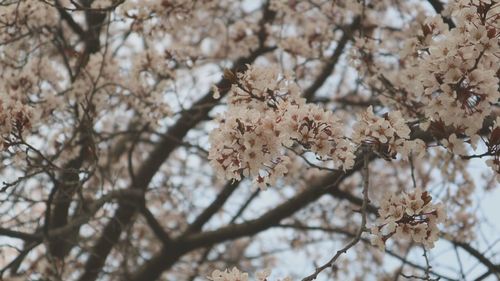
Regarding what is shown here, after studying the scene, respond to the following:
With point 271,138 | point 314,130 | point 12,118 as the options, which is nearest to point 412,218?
point 314,130

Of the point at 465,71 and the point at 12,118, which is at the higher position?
the point at 12,118

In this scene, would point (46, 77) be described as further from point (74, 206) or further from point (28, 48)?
point (74, 206)

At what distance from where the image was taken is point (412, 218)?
96.1 inches

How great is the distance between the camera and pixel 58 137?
4.65 meters

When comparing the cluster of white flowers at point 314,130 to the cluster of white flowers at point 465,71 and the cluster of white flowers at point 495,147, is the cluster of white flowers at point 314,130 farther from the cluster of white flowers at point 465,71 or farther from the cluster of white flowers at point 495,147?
the cluster of white flowers at point 495,147

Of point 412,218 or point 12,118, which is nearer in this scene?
point 412,218

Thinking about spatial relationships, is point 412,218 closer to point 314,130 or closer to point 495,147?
point 495,147

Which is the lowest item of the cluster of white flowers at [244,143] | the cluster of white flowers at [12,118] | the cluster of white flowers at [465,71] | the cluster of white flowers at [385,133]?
the cluster of white flowers at [244,143]

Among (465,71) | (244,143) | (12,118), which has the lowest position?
(244,143)

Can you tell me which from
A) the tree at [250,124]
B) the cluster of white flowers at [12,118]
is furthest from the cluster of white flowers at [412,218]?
the cluster of white flowers at [12,118]

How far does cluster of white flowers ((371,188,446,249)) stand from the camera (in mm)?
2424

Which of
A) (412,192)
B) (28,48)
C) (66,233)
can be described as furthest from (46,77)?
(412,192)

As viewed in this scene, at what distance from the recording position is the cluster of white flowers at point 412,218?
7.95 feet

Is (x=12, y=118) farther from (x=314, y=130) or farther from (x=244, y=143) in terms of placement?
(x=314, y=130)
